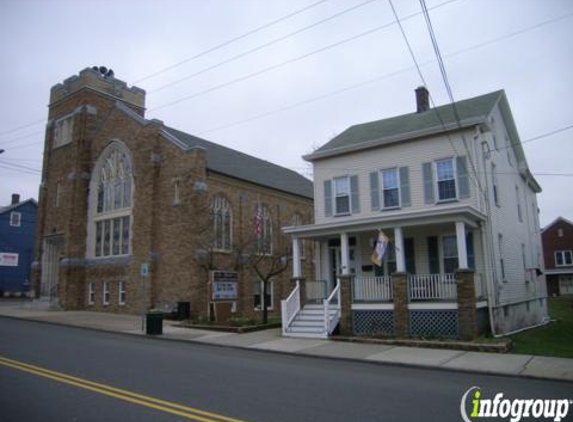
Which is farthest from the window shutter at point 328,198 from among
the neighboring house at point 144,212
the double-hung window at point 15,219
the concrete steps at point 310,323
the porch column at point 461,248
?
the double-hung window at point 15,219

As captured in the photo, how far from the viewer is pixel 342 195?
69.6ft

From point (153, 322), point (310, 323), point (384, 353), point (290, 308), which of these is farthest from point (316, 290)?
point (384, 353)

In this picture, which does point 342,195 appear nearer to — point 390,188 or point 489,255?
point 390,188

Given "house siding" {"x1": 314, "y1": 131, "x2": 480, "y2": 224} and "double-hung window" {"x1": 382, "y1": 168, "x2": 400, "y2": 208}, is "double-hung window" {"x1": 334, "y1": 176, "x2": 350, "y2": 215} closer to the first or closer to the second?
"house siding" {"x1": 314, "y1": 131, "x2": 480, "y2": 224}

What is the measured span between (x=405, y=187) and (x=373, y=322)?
19.1 feet

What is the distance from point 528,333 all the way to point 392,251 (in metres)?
6.29

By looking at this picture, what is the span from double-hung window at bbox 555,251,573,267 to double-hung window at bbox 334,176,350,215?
45.0m

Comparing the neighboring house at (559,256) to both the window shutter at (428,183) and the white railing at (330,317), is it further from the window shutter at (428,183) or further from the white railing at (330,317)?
the white railing at (330,317)

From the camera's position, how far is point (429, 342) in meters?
14.5

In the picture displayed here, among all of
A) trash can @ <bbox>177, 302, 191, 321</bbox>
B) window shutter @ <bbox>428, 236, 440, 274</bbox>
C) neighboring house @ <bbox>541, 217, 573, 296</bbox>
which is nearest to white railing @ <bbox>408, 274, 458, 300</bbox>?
window shutter @ <bbox>428, 236, 440, 274</bbox>

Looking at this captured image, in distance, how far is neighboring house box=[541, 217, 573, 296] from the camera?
5412 centimetres

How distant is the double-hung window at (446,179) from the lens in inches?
730

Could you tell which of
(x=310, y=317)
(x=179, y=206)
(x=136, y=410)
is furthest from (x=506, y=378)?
(x=179, y=206)

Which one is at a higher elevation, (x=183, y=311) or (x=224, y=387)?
(x=183, y=311)
